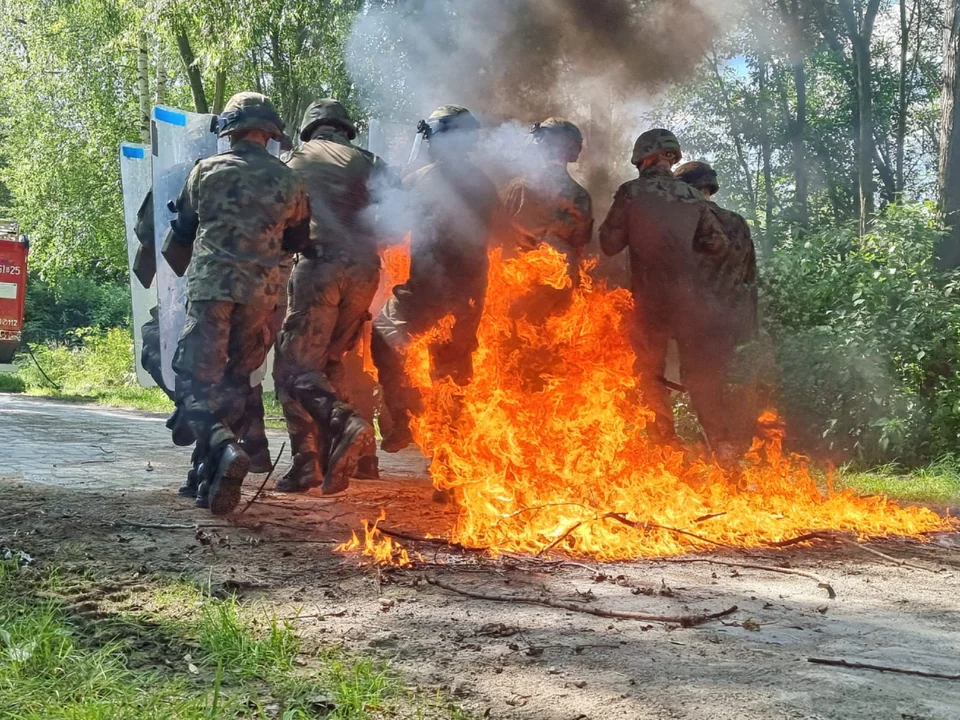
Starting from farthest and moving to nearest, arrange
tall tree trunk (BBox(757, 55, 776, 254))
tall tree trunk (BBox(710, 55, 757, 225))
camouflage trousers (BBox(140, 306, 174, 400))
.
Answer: tall tree trunk (BBox(757, 55, 776, 254)), tall tree trunk (BBox(710, 55, 757, 225)), camouflage trousers (BBox(140, 306, 174, 400))

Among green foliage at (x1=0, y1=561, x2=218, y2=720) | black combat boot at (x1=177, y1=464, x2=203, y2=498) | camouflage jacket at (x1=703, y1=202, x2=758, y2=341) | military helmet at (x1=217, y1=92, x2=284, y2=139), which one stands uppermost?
military helmet at (x1=217, y1=92, x2=284, y2=139)

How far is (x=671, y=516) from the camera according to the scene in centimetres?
555

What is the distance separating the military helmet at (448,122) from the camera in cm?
712

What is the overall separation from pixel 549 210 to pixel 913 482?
379cm

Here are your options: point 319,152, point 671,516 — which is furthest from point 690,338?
point 319,152

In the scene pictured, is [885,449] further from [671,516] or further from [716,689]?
[716,689]

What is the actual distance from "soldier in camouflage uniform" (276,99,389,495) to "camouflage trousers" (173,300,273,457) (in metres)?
0.39

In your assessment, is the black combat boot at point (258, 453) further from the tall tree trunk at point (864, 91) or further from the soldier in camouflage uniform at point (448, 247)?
the tall tree trunk at point (864, 91)

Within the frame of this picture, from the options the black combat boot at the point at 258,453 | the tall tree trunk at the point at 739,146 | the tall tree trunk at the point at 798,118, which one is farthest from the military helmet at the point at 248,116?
the tall tree trunk at the point at 739,146

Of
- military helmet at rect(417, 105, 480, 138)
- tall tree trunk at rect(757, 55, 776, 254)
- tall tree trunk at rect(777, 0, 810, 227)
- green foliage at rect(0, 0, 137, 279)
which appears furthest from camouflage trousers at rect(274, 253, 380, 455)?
green foliage at rect(0, 0, 137, 279)

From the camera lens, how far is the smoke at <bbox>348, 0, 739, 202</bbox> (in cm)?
954

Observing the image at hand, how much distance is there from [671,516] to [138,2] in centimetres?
1301

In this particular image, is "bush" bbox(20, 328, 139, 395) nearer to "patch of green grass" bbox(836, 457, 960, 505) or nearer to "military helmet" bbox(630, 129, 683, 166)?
"military helmet" bbox(630, 129, 683, 166)

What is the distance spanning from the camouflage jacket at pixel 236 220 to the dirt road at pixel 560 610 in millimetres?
1347
